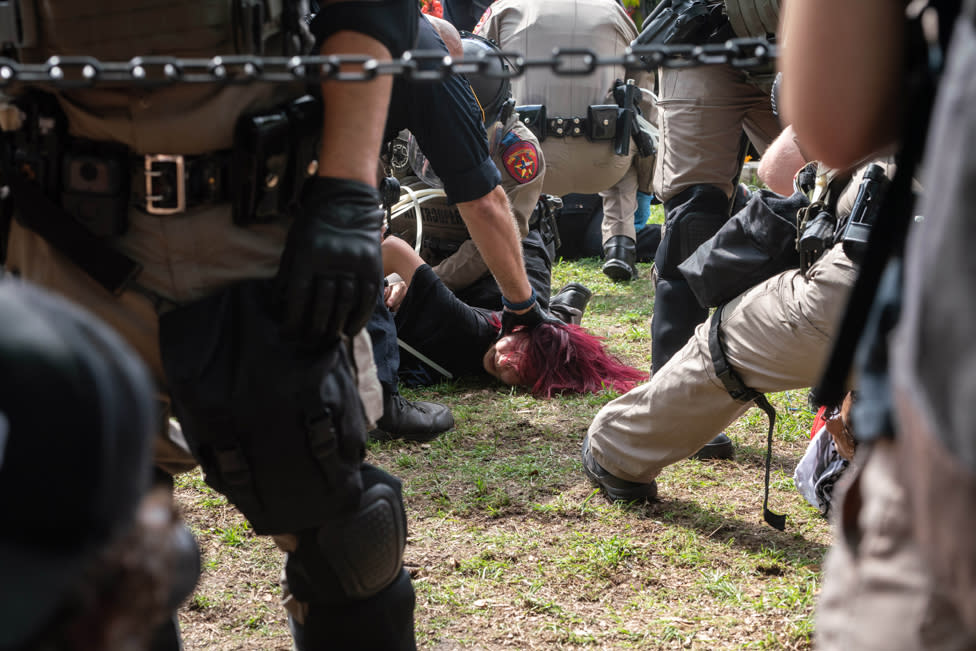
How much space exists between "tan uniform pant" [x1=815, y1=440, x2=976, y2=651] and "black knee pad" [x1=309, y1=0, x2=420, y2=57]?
101cm

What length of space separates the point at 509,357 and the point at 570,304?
2.52 ft

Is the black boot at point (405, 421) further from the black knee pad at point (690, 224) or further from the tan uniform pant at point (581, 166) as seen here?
the tan uniform pant at point (581, 166)

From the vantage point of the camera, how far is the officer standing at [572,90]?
521cm

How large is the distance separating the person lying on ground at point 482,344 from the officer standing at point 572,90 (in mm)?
1715

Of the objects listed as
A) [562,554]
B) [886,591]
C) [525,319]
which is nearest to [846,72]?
[886,591]

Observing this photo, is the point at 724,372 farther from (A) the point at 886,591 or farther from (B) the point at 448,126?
(A) the point at 886,591

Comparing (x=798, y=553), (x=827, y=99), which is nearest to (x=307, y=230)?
(x=827, y=99)

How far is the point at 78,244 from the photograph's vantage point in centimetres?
137

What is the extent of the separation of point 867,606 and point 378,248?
90 cm

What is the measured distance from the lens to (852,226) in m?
2.00

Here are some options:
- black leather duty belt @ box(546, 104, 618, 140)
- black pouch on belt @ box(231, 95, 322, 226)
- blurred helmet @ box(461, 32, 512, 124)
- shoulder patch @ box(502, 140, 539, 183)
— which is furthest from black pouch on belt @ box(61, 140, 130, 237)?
black leather duty belt @ box(546, 104, 618, 140)

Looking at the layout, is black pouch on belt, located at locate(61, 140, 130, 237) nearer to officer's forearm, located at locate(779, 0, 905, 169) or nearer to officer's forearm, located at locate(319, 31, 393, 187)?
officer's forearm, located at locate(319, 31, 393, 187)

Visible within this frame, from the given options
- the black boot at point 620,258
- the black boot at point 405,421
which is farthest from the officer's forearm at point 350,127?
the black boot at point 620,258

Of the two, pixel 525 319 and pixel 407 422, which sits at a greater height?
pixel 525 319
